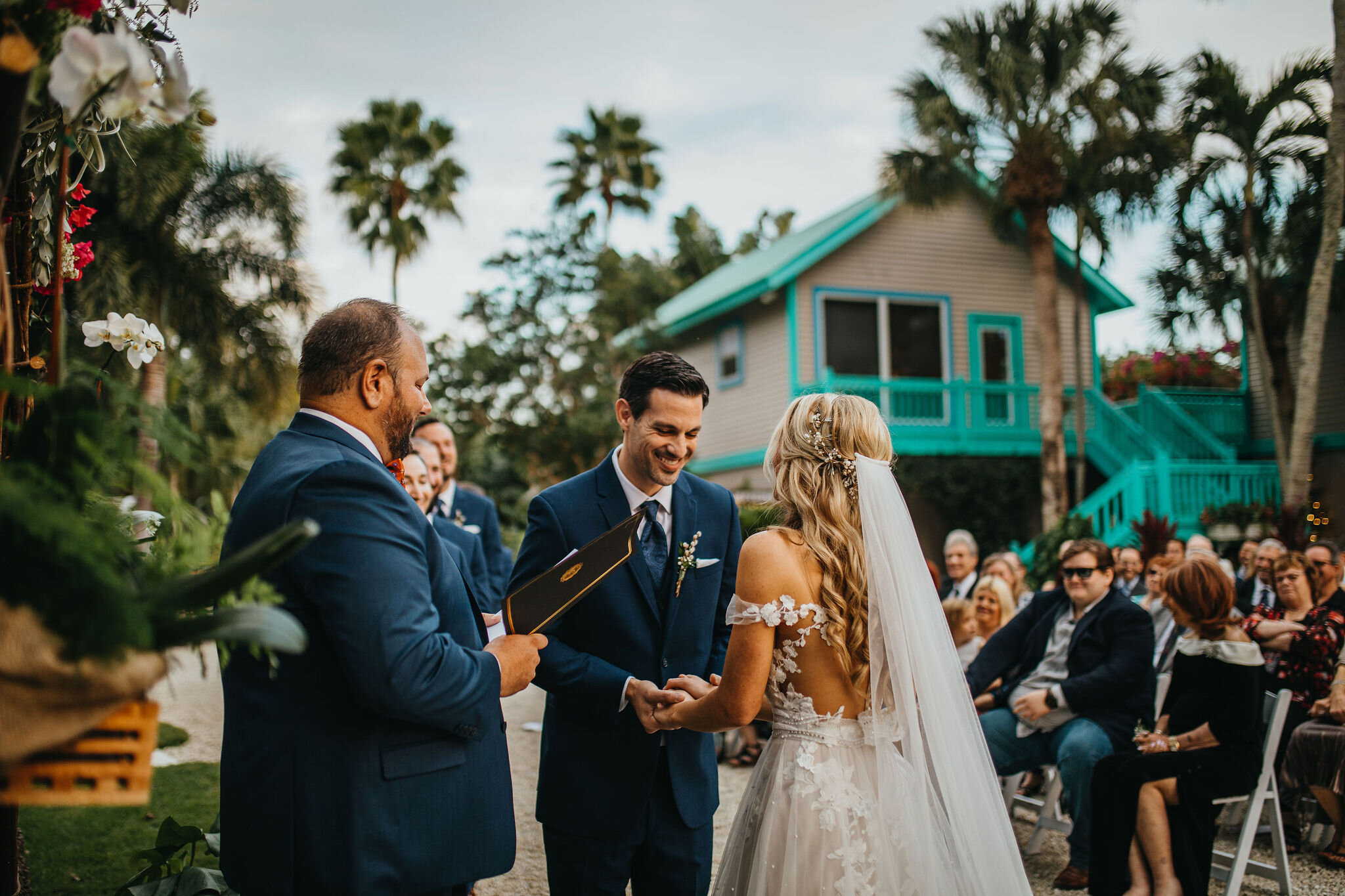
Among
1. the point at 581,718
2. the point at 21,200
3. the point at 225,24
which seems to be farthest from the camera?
the point at 581,718

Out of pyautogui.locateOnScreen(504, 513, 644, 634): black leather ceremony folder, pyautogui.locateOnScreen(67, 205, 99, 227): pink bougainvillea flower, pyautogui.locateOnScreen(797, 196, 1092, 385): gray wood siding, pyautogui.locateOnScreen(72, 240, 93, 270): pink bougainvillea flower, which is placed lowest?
pyautogui.locateOnScreen(504, 513, 644, 634): black leather ceremony folder

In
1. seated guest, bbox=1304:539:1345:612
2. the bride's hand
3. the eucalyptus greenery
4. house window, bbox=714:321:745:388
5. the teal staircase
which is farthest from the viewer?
house window, bbox=714:321:745:388

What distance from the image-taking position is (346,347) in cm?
228

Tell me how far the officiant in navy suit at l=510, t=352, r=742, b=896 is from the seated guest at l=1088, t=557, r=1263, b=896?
269cm

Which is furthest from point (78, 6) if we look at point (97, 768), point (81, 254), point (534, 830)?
point (534, 830)

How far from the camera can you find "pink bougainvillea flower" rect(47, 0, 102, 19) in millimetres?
1365

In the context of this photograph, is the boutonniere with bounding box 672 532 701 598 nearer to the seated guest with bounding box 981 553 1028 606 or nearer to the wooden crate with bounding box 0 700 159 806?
the wooden crate with bounding box 0 700 159 806

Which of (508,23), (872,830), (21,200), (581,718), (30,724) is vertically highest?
(508,23)

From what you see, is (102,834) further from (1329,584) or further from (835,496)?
(1329,584)

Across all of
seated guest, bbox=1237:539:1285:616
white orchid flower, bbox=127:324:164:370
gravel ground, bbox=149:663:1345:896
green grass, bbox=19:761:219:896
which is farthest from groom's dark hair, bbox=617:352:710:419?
seated guest, bbox=1237:539:1285:616

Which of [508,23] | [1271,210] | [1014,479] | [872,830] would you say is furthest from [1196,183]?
[872,830]

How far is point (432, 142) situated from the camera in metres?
25.1

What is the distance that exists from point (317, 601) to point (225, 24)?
1.88m

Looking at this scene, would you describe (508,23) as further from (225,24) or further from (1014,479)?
(1014,479)
